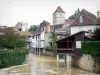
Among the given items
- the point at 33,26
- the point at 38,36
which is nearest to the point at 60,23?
the point at 38,36

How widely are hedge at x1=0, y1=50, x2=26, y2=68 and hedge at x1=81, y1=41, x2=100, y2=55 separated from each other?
1312 centimetres

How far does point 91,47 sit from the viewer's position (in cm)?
3672

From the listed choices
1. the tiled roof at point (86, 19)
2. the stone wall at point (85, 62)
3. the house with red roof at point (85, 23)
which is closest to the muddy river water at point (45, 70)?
the stone wall at point (85, 62)

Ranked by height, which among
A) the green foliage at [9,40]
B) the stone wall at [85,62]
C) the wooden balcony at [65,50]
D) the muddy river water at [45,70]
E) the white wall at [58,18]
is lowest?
the muddy river water at [45,70]

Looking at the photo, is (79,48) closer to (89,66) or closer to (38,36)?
(89,66)

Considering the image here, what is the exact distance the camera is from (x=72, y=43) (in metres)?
44.8

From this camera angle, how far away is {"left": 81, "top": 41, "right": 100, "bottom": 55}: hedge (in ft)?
116

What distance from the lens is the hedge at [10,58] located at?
42.3 m

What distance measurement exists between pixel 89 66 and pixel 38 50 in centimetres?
5413

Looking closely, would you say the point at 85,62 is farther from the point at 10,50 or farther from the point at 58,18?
the point at 58,18

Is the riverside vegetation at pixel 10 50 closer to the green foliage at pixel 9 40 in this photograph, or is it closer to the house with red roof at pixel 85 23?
the green foliage at pixel 9 40

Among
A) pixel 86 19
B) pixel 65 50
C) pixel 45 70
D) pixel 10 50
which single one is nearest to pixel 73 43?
pixel 65 50

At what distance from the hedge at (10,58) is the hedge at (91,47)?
1312cm

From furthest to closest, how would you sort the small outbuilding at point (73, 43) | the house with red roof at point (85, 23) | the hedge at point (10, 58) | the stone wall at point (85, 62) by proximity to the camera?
1. the house with red roof at point (85, 23)
2. the hedge at point (10, 58)
3. the small outbuilding at point (73, 43)
4. the stone wall at point (85, 62)
